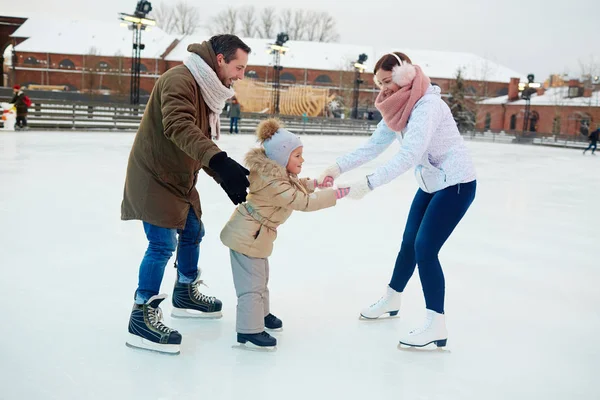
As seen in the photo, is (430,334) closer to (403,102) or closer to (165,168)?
(403,102)

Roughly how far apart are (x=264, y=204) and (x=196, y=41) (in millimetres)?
50830

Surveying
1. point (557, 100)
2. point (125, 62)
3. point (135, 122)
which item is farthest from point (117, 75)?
point (557, 100)

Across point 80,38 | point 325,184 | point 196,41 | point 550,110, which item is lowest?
point 325,184

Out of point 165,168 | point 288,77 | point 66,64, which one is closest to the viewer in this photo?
point 165,168

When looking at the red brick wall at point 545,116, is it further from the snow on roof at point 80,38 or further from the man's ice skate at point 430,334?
the man's ice skate at point 430,334

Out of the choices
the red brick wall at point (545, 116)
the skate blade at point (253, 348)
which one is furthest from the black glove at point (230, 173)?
the red brick wall at point (545, 116)

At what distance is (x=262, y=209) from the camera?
290 cm

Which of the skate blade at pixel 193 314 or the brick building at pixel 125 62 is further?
the brick building at pixel 125 62

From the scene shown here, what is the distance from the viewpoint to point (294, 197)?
2.81m

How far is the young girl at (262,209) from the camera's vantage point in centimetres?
281

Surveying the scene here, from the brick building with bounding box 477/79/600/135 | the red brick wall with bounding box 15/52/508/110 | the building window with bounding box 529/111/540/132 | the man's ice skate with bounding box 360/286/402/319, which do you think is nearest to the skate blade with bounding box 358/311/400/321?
the man's ice skate with bounding box 360/286/402/319

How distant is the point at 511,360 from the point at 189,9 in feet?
245

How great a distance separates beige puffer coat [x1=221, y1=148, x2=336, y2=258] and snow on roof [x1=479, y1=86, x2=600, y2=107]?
139 ft

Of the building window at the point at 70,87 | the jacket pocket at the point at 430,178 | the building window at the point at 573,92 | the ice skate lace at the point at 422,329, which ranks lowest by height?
the ice skate lace at the point at 422,329
